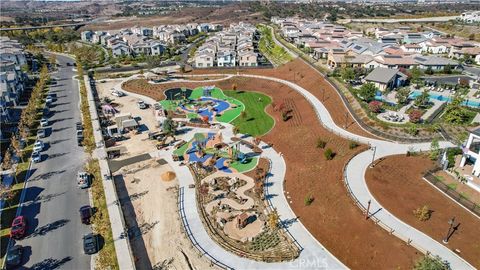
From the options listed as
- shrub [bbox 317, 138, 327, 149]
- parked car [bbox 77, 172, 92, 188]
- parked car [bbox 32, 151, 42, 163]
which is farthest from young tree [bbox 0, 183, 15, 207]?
shrub [bbox 317, 138, 327, 149]

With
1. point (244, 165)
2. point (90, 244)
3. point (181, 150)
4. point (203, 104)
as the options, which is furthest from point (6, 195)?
point (203, 104)

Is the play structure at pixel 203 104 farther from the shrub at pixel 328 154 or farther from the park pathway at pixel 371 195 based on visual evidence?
the shrub at pixel 328 154

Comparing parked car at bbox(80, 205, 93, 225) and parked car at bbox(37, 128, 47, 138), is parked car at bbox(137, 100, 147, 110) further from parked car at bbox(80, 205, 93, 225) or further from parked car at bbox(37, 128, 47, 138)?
parked car at bbox(80, 205, 93, 225)

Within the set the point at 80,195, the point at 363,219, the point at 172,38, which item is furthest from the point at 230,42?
the point at 363,219

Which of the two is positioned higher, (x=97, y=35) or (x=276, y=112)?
(x=97, y=35)

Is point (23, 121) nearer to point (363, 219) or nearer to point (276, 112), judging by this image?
point (276, 112)

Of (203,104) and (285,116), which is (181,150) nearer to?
(285,116)

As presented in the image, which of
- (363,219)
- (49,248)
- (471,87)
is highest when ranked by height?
(471,87)
